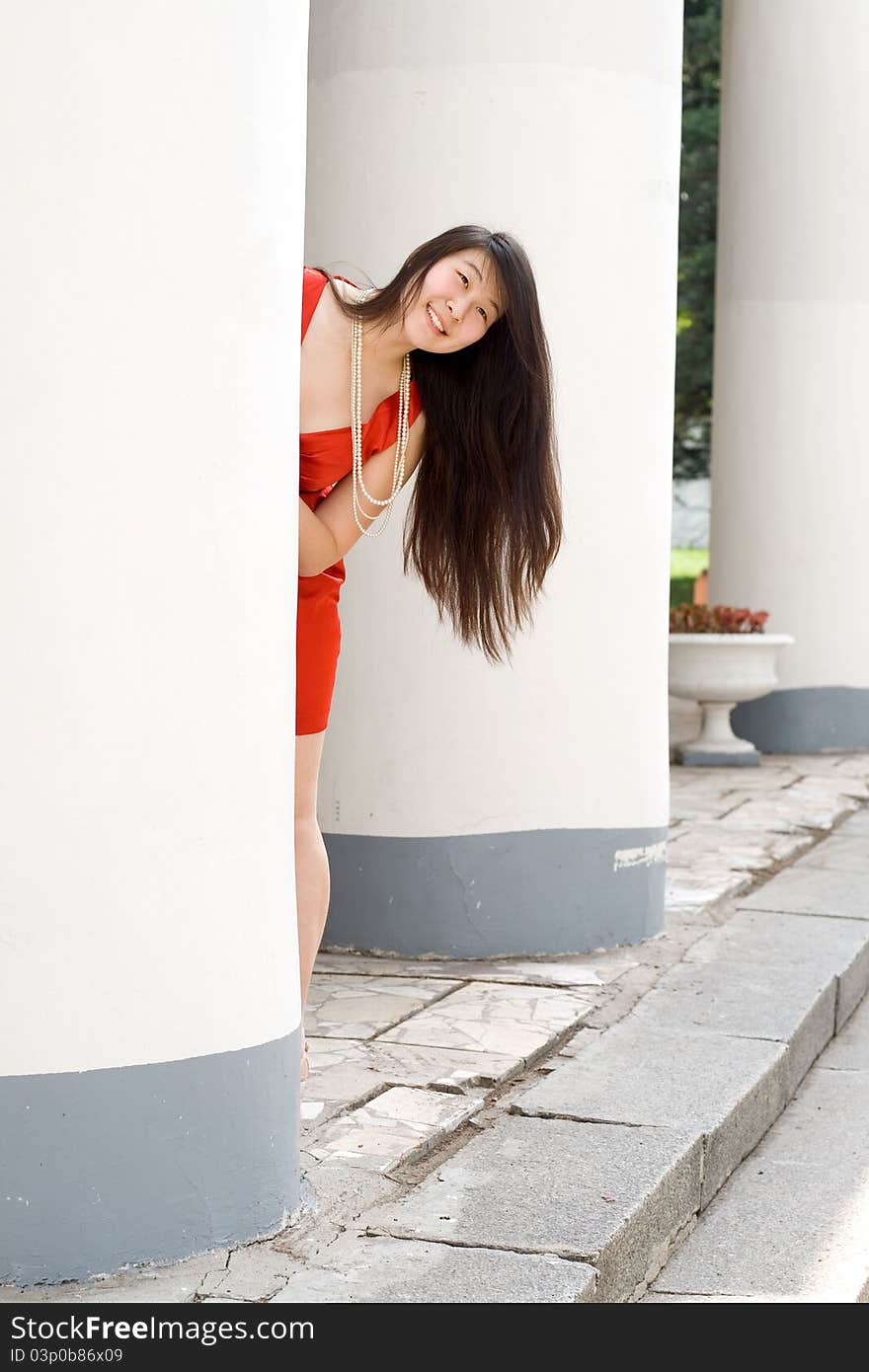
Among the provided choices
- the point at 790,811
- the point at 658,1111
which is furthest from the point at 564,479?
the point at 790,811

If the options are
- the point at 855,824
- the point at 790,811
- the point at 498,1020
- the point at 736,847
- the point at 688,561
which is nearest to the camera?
the point at 498,1020

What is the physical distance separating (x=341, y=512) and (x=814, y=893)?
357 centimetres

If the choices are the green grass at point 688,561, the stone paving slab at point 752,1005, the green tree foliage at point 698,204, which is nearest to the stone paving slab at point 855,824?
the stone paving slab at point 752,1005

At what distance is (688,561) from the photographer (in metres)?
26.6

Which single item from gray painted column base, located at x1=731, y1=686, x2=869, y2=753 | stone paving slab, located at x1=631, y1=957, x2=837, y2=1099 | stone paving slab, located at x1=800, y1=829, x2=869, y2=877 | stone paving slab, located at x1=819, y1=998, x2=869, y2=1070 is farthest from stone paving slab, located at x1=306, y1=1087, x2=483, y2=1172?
gray painted column base, located at x1=731, y1=686, x2=869, y2=753

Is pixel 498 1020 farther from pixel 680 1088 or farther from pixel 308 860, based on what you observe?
pixel 308 860

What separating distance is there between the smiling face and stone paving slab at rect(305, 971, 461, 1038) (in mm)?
1839

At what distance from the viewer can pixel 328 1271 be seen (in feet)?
8.99

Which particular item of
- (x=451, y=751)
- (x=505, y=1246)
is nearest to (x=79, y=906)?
(x=505, y=1246)

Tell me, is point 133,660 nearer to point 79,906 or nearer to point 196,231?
point 79,906

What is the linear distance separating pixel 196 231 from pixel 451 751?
2580 millimetres

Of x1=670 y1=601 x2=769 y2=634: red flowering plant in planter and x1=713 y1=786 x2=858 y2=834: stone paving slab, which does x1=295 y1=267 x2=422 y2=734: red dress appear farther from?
x1=670 y1=601 x2=769 y2=634: red flowering plant in planter

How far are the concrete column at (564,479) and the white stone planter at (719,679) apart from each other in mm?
4924

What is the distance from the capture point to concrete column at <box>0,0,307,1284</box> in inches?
97.3
